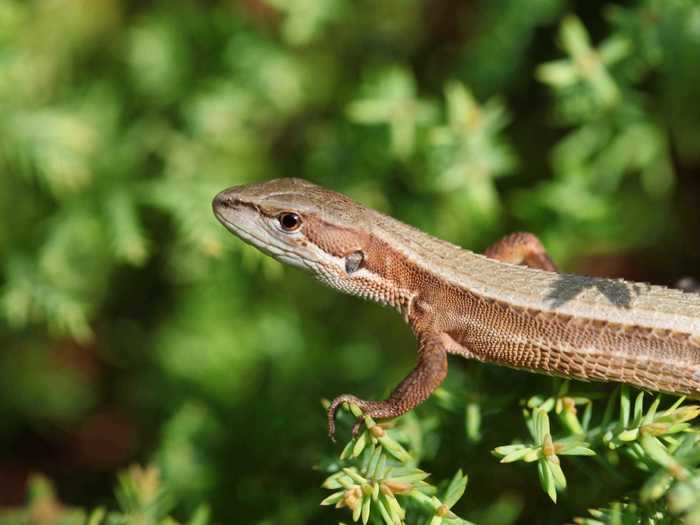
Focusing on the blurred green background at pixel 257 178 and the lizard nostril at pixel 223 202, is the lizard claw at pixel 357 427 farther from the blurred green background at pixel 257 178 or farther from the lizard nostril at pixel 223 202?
Answer: the lizard nostril at pixel 223 202

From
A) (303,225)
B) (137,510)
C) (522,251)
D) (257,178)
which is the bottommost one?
(137,510)

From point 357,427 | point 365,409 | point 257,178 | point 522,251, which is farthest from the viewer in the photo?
point 257,178

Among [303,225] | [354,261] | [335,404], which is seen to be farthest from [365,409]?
[303,225]

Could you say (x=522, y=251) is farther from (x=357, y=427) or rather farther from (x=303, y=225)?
(x=357, y=427)

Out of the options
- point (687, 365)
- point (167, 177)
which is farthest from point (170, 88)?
point (687, 365)

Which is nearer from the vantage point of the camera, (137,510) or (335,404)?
(335,404)

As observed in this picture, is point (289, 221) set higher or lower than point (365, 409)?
higher

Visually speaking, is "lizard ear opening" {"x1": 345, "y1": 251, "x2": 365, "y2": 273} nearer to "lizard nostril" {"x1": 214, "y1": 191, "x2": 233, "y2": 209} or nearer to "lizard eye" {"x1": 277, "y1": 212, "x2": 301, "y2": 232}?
"lizard eye" {"x1": 277, "y1": 212, "x2": 301, "y2": 232}

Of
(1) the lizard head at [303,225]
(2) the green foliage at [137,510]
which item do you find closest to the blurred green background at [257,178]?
(2) the green foliage at [137,510]
